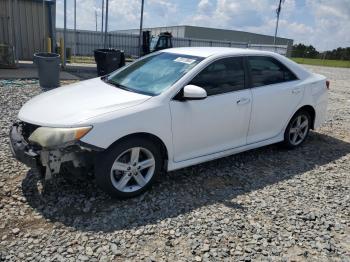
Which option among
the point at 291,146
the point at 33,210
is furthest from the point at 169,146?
the point at 291,146

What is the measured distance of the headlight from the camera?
129 inches

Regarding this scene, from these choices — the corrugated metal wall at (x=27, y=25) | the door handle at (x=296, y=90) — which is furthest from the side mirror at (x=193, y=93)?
the corrugated metal wall at (x=27, y=25)

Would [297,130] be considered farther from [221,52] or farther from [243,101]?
[221,52]

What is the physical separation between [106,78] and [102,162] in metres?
1.73

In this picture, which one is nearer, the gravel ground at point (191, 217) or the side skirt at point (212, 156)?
the gravel ground at point (191, 217)

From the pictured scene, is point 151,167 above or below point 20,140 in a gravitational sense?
below

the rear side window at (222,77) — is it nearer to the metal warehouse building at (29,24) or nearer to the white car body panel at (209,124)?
the white car body panel at (209,124)

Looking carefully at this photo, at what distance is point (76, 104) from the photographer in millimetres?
3719

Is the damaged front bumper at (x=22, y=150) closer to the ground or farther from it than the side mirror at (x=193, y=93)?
closer to the ground

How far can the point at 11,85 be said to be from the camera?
9.42 m

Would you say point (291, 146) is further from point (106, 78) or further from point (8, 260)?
point (8, 260)

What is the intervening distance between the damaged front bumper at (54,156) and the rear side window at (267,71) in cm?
246

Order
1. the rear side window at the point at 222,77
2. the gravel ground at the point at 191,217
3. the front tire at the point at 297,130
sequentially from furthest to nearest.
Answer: the front tire at the point at 297,130, the rear side window at the point at 222,77, the gravel ground at the point at 191,217

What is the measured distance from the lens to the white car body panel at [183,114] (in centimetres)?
348
